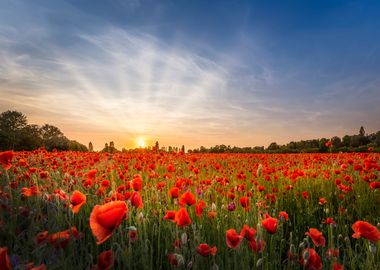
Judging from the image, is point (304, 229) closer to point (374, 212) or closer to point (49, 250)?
point (374, 212)

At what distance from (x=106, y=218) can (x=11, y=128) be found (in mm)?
30496

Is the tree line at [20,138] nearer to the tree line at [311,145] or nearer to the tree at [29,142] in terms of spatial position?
the tree at [29,142]

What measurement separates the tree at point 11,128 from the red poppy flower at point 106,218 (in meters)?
24.0

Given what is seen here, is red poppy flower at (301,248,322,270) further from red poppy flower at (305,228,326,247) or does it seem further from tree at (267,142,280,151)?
tree at (267,142,280,151)

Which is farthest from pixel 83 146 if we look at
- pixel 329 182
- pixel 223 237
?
pixel 223 237

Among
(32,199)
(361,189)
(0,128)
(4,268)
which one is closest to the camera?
(4,268)

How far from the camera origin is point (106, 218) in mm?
1589

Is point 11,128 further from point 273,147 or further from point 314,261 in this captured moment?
point 314,261

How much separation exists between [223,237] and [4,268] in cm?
256

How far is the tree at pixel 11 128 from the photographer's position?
24562mm

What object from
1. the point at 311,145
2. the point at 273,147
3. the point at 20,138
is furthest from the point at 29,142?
the point at 311,145

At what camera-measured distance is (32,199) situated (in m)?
4.68

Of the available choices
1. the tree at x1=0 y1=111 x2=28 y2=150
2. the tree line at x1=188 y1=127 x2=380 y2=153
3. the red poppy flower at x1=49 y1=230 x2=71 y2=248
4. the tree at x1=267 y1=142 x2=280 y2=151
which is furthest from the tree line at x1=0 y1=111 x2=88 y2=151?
the red poppy flower at x1=49 y1=230 x2=71 y2=248

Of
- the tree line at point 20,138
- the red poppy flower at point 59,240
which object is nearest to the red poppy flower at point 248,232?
the red poppy flower at point 59,240
